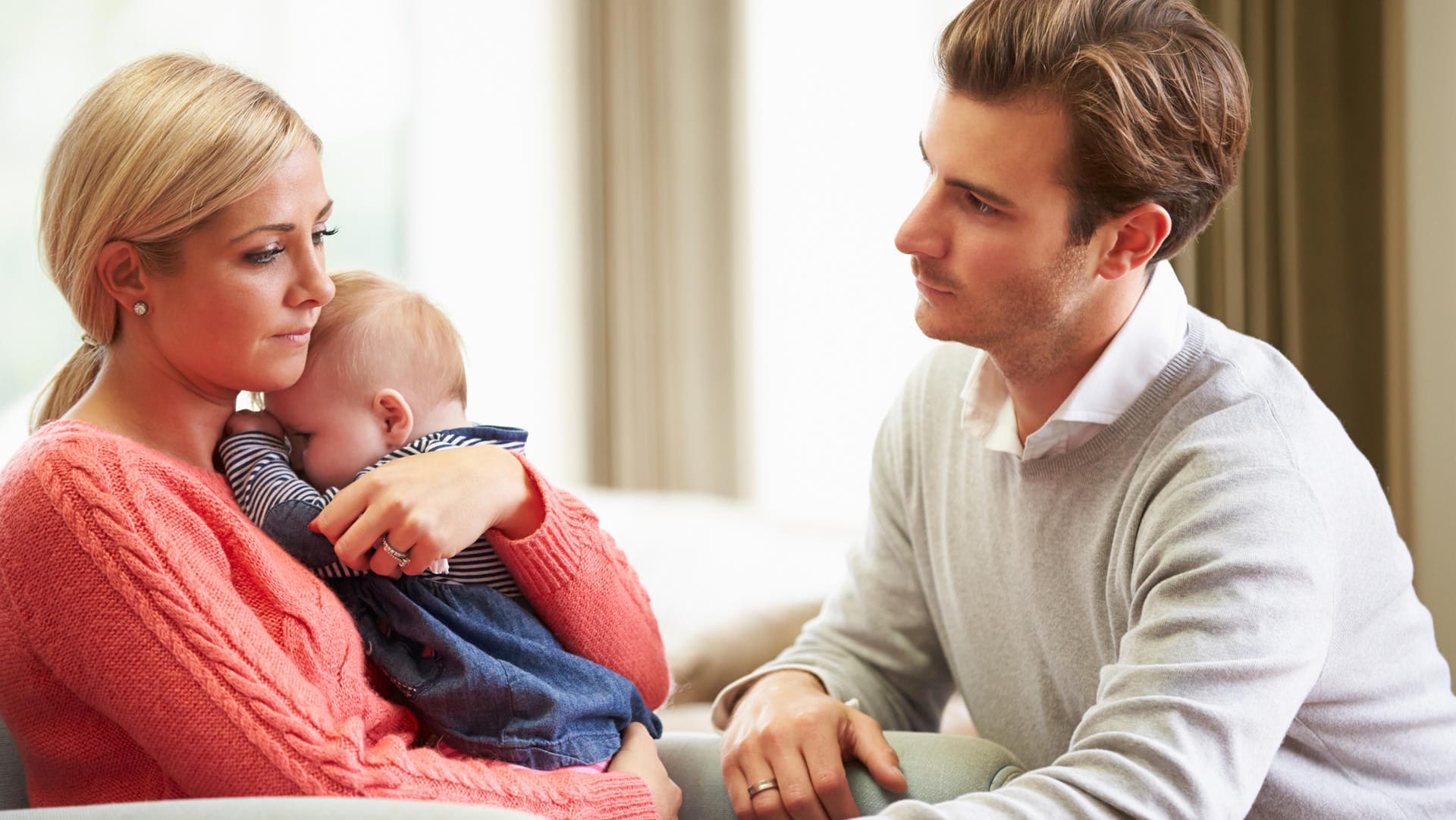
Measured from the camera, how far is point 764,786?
1.29 m

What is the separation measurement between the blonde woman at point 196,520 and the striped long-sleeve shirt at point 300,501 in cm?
2

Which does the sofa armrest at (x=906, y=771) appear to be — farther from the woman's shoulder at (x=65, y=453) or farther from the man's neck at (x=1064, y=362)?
the woman's shoulder at (x=65, y=453)

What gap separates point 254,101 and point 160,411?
0.95ft

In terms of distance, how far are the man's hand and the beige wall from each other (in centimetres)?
123

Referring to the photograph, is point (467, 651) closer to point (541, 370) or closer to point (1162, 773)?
point (1162, 773)

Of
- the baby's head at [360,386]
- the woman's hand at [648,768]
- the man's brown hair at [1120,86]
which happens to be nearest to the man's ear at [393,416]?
the baby's head at [360,386]

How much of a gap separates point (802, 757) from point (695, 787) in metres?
0.15

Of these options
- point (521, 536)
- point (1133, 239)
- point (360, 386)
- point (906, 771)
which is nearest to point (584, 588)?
point (521, 536)

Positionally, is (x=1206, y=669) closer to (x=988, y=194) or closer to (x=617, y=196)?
(x=988, y=194)

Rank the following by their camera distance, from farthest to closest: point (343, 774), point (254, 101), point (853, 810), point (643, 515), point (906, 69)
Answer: point (906, 69) → point (643, 515) → point (853, 810) → point (254, 101) → point (343, 774)

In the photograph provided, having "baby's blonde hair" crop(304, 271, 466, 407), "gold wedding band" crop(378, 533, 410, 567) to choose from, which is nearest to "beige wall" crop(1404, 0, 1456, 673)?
"baby's blonde hair" crop(304, 271, 466, 407)

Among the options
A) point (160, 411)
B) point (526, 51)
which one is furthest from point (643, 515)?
point (526, 51)

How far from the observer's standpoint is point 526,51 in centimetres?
370

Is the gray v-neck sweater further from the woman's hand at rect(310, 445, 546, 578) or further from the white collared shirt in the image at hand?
the woman's hand at rect(310, 445, 546, 578)
